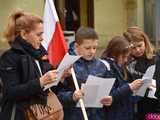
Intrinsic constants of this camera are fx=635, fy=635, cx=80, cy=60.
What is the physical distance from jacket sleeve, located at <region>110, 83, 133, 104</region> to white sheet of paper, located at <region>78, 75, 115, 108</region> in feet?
0.77

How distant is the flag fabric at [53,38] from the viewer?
5.65 meters

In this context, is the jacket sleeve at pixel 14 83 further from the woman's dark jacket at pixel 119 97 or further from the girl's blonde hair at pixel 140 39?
the girl's blonde hair at pixel 140 39

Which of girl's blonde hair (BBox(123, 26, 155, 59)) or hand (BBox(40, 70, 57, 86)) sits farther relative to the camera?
girl's blonde hair (BBox(123, 26, 155, 59))

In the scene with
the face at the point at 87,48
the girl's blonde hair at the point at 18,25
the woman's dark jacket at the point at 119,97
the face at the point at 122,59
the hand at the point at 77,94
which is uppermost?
the girl's blonde hair at the point at 18,25

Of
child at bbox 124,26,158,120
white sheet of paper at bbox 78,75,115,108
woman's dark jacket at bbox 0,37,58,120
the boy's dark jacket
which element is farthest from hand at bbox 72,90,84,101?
child at bbox 124,26,158,120

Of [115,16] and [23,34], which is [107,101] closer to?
[23,34]

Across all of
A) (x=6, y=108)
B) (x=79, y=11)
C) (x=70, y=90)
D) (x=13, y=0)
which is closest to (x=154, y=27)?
(x=79, y=11)

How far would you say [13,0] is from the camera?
1023 cm

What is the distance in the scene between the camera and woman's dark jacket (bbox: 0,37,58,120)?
197 inches

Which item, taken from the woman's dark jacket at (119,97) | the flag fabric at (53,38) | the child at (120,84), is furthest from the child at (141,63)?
the flag fabric at (53,38)

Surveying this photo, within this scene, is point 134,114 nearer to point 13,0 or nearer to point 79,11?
point 13,0

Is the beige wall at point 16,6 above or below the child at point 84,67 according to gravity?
above

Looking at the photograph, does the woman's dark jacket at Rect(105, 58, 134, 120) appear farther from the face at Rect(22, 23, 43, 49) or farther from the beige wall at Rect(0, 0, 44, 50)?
the beige wall at Rect(0, 0, 44, 50)

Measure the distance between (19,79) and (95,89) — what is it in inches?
33.7
